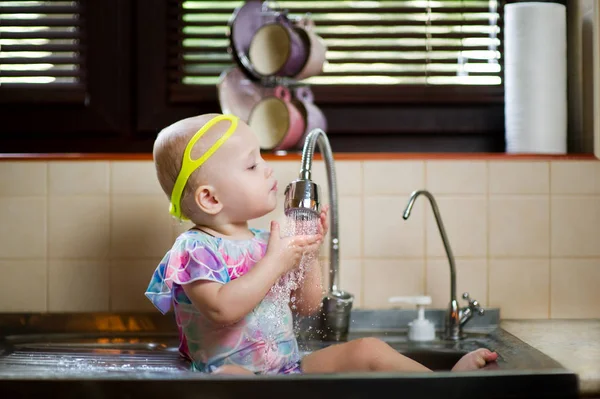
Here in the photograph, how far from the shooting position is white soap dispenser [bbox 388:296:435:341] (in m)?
1.65

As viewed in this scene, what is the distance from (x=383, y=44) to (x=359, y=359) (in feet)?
3.20

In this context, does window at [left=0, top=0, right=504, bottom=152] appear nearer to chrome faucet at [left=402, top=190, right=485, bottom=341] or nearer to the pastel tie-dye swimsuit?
chrome faucet at [left=402, top=190, right=485, bottom=341]

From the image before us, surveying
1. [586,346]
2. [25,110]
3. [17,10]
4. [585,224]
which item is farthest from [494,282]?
[17,10]

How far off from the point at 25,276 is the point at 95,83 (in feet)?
1.76

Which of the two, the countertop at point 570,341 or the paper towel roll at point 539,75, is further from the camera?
the paper towel roll at point 539,75

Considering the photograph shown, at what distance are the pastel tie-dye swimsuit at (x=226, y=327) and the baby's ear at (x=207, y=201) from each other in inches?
2.0

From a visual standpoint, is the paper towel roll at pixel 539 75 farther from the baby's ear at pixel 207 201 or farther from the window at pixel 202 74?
the baby's ear at pixel 207 201

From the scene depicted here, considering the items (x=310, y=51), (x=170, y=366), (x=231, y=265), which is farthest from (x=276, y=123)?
(x=170, y=366)

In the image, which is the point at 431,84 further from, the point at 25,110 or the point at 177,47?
the point at 25,110

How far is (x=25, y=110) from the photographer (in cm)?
201

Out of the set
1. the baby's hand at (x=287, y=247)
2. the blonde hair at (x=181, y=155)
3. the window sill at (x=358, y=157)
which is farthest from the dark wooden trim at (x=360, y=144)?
the baby's hand at (x=287, y=247)

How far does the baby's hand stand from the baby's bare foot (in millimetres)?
340

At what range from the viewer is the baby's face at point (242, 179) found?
1.39 m

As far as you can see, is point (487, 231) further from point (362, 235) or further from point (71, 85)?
point (71, 85)
